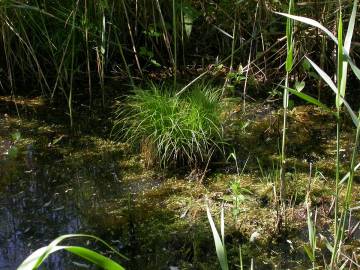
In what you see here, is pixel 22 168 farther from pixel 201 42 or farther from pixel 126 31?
pixel 201 42

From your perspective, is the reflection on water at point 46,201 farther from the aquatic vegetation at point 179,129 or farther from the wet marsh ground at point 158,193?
the aquatic vegetation at point 179,129

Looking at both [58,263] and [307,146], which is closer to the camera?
[58,263]

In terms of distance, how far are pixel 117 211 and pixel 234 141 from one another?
3.06 feet

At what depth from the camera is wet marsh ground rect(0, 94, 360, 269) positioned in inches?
89.7

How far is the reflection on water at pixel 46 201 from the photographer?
2.33 m

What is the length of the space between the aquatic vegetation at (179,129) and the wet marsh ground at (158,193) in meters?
0.09

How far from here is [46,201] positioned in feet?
8.78

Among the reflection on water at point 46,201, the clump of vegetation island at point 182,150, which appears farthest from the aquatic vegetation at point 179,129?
the reflection on water at point 46,201

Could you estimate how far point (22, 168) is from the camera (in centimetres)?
299

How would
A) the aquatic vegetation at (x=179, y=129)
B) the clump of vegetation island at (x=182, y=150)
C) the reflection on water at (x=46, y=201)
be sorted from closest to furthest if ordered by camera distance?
the clump of vegetation island at (x=182, y=150)
the reflection on water at (x=46, y=201)
the aquatic vegetation at (x=179, y=129)

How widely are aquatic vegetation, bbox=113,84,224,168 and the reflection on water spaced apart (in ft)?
0.84

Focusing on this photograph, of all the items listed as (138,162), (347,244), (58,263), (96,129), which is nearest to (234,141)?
(138,162)

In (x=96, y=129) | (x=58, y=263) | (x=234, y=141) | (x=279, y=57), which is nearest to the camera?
(x=58, y=263)

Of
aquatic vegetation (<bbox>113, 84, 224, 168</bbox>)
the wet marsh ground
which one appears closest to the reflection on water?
the wet marsh ground
